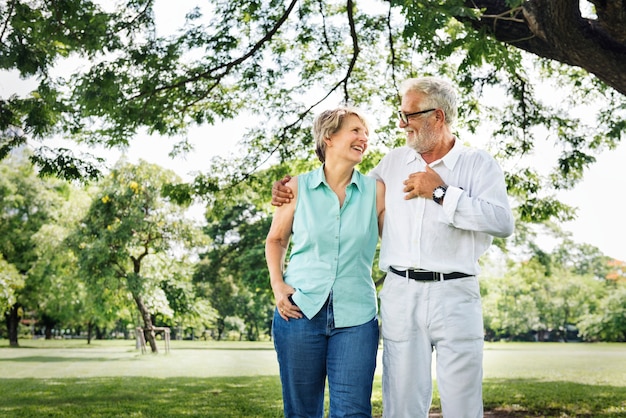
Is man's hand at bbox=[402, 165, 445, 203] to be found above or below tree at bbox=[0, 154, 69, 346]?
below

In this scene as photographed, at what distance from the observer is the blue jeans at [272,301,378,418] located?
110 inches

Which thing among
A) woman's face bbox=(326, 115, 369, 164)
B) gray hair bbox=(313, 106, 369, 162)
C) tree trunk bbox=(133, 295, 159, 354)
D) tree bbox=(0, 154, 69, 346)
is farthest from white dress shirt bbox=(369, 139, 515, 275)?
tree bbox=(0, 154, 69, 346)

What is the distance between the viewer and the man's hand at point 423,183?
289 cm

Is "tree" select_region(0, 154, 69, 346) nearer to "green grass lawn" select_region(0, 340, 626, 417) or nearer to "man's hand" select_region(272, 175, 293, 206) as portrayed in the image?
"green grass lawn" select_region(0, 340, 626, 417)

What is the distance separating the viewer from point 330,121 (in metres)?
3.01

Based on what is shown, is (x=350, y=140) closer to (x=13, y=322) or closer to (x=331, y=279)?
(x=331, y=279)

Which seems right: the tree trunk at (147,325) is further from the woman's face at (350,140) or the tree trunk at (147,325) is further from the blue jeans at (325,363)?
the woman's face at (350,140)

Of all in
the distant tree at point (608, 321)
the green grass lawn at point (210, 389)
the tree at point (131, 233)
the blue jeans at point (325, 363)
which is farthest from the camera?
the distant tree at point (608, 321)

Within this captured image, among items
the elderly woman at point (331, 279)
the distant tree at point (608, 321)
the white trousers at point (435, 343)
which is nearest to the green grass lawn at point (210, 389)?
the white trousers at point (435, 343)

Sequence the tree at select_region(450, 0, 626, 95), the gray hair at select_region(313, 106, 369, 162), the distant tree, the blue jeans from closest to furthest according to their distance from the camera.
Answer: the blue jeans
the gray hair at select_region(313, 106, 369, 162)
the tree at select_region(450, 0, 626, 95)
the distant tree

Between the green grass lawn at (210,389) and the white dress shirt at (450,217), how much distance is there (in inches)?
232

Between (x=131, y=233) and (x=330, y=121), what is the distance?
22.7 meters

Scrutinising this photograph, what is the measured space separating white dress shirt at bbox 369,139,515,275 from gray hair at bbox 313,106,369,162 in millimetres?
330

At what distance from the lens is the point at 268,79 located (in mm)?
9461
